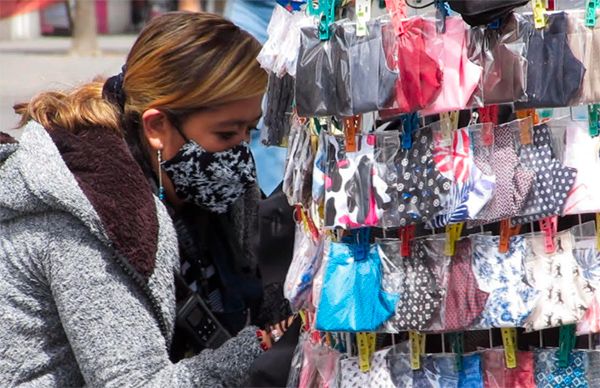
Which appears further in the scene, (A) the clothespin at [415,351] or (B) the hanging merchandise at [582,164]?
(A) the clothespin at [415,351]

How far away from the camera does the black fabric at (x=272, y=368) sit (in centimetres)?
253

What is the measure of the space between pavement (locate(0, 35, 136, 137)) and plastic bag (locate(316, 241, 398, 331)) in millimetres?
7068

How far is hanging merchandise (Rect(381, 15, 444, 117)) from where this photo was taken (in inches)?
77.6

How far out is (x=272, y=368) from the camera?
2.54 metres

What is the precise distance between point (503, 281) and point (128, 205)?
33.3 inches

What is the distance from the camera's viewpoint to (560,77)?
1983 mm

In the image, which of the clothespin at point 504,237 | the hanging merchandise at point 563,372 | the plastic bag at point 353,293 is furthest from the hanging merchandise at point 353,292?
the hanging merchandise at point 563,372

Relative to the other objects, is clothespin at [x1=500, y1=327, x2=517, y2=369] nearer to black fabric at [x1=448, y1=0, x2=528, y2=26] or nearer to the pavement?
black fabric at [x1=448, y1=0, x2=528, y2=26]

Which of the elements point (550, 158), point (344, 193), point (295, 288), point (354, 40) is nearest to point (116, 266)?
point (295, 288)

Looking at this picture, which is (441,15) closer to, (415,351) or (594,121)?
(594,121)

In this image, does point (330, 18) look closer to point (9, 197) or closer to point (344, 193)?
point (344, 193)

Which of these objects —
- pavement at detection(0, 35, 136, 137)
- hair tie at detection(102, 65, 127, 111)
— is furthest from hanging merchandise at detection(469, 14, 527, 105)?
pavement at detection(0, 35, 136, 137)

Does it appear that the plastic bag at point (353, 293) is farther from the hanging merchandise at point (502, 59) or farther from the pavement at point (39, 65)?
the pavement at point (39, 65)

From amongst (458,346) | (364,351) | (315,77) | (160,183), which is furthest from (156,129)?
(458,346)
